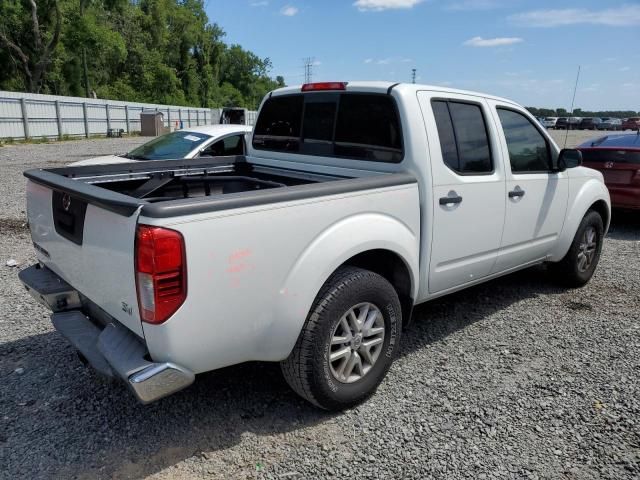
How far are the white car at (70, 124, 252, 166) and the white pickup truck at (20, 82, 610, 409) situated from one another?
3.34 metres

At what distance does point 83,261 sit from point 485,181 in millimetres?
2776

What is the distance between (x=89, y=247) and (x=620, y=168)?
802cm

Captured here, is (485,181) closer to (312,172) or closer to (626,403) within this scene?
(312,172)

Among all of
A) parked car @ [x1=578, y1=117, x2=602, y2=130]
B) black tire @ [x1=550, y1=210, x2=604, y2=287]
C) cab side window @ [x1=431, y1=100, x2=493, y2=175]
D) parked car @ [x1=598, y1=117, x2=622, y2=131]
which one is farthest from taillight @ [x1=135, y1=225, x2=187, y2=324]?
parked car @ [x1=598, y1=117, x2=622, y2=131]

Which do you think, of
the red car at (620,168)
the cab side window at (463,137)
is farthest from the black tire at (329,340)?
the red car at (620,168)

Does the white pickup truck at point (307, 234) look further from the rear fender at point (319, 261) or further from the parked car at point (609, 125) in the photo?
the parked car at point (609, 125)

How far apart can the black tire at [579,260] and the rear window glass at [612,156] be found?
10.5 ft

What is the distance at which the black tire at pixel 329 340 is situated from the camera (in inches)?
108

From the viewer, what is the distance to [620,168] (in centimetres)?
786

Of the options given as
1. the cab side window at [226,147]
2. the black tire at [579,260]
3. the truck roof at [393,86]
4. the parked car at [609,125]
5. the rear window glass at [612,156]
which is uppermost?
the parked car at [609,125]

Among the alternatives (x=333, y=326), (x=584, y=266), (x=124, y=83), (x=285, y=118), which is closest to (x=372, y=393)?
(x=333, y=326)

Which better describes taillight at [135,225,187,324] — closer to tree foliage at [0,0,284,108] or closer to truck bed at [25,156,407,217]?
truck bed at [25,156,407,217]

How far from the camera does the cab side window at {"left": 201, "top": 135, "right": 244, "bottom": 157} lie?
7.77 metres

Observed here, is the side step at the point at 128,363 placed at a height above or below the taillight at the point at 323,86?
below
